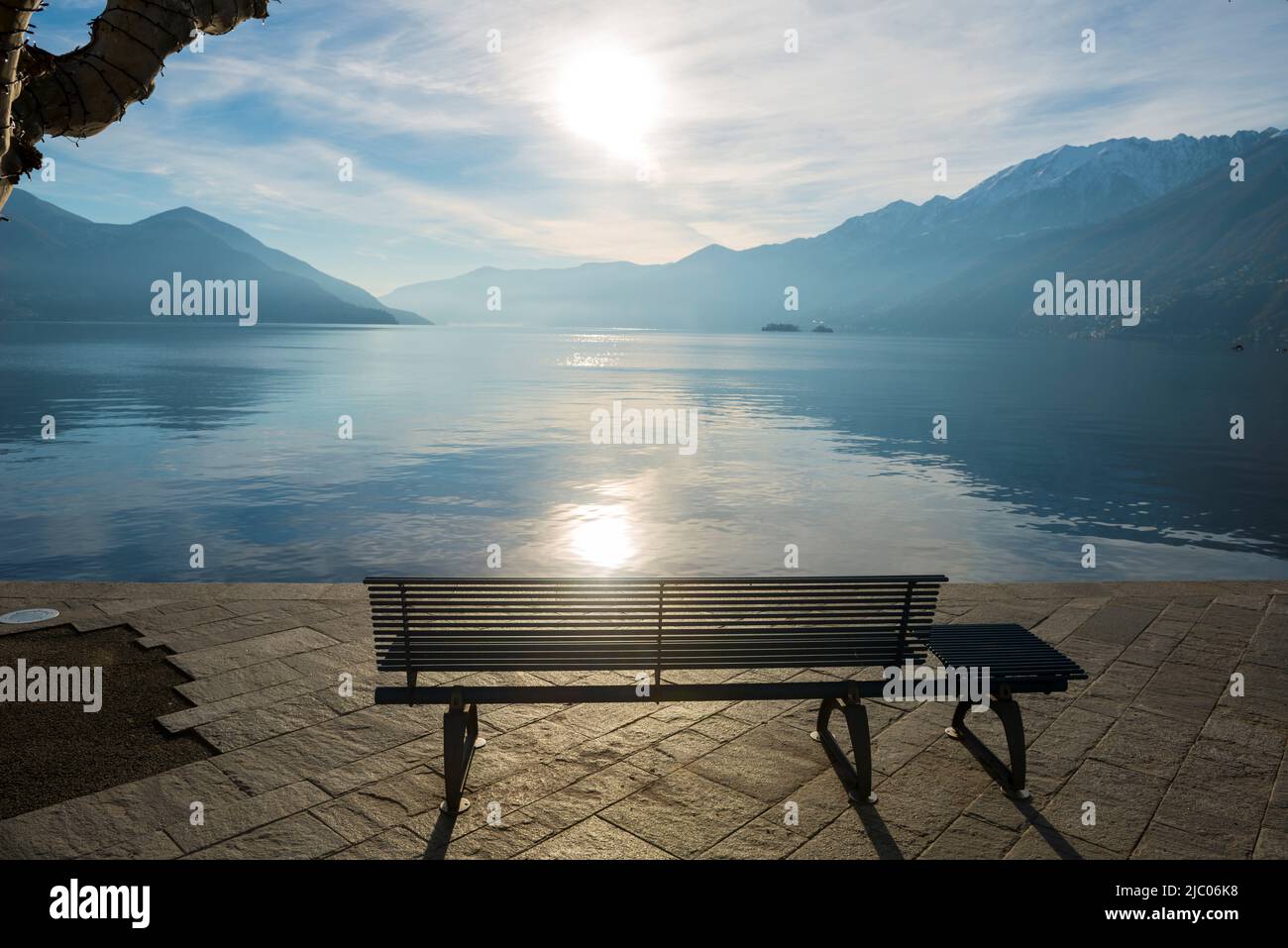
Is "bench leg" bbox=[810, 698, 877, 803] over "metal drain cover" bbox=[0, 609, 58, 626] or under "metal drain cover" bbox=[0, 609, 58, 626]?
under

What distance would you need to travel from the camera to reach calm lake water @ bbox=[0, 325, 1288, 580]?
44.7ft

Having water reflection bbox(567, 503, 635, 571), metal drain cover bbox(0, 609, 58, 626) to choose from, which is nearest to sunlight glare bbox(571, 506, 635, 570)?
water reflection bbox(567, 503, 635, 571)

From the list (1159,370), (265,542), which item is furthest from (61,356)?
(1159,370)

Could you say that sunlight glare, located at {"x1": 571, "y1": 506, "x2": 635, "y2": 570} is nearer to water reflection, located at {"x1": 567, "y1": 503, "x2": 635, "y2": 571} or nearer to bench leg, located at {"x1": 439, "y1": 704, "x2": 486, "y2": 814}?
water reflection, located at {"x1": 567, "y1": 503, "x2": 635, "y2": 571}

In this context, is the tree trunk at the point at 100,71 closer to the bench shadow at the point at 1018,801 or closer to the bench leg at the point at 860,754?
the bench leg at the point at 860,754

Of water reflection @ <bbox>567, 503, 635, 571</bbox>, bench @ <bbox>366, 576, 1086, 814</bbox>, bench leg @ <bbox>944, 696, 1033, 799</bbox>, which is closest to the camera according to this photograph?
bench @ <bbox>366, 576, 1086, 814</bbox>

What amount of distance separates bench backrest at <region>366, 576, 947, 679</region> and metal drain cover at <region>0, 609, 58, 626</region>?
465 centimetres

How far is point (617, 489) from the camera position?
18.8m

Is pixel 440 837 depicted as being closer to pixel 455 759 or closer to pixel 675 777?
pixel 455 759

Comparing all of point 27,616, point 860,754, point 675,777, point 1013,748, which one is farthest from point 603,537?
point 1013,748

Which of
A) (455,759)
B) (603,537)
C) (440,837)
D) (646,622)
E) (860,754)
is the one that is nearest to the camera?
(440,837)

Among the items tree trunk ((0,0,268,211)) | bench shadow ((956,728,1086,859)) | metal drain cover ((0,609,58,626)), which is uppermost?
tree trunk ((0,0,268,211))

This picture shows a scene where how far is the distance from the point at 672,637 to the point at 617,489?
46.3 feet
